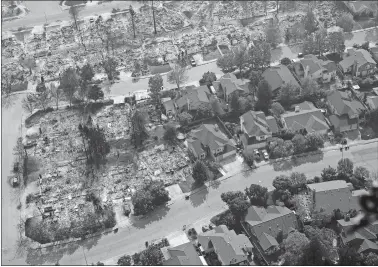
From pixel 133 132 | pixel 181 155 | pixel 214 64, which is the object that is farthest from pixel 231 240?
pixel 214 64

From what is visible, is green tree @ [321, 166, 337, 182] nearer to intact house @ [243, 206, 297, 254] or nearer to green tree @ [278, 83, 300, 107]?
intact house @ [243, 206, 297, 254]

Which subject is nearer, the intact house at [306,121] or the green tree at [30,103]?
the intact house at [306,121]

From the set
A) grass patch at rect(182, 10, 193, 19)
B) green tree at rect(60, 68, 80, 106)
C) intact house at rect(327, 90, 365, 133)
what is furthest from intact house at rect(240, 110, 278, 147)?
grass patch at rect(182, 10, 193, 19)

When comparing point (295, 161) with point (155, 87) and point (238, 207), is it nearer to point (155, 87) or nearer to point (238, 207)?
point (238, 207)

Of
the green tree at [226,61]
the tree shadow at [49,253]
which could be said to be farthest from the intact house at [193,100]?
the tree shadow at [49,253]

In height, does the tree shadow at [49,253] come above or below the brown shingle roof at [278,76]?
below

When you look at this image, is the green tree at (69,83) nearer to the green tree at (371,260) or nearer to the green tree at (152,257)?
the green tree at (152,257)

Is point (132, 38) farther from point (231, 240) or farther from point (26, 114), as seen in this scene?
point (231, 240)
